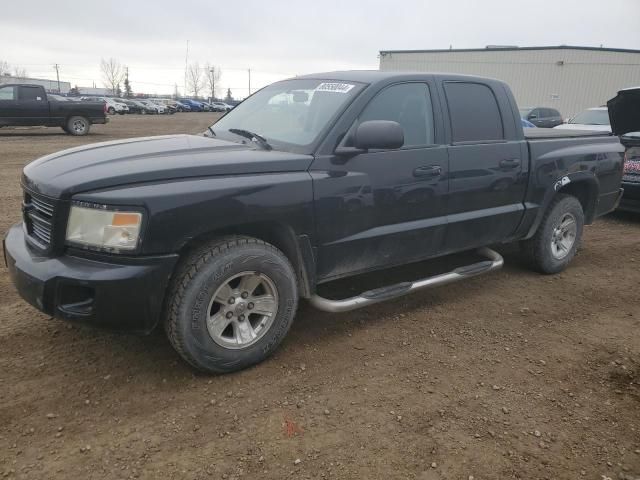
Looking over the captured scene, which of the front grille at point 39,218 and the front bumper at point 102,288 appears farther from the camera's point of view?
the front grille at point 39,218

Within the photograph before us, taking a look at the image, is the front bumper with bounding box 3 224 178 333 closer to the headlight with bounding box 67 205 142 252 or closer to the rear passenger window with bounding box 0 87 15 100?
the headlight with bounding box 67 205 142 252

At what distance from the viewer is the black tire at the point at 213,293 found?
2.87 meters


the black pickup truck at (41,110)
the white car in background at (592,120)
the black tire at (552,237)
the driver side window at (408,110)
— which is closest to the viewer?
the driver side window at (408,110)

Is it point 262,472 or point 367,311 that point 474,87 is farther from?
point 262,472

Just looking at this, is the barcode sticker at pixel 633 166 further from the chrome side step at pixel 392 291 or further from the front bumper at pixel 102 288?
the front bumper at pixel 102 288

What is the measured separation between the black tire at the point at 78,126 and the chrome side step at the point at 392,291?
55.1 feet

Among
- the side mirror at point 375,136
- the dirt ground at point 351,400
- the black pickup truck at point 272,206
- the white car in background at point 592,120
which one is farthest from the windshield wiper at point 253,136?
the white car in background at point 592,120

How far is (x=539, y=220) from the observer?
480 centimetres

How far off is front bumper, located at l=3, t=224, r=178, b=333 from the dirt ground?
0.49 meters


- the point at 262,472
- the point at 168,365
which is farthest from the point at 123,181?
the point at 262,472

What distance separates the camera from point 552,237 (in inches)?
196

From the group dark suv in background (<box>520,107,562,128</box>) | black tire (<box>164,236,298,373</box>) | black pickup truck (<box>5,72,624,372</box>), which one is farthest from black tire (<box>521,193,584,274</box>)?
dark suv in background (<box>520,107,562,128</box>)

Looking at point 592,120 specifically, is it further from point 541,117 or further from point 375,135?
point 375,135

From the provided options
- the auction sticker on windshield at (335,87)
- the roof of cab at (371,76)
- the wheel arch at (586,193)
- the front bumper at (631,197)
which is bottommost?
the front bumper at (631,197)
